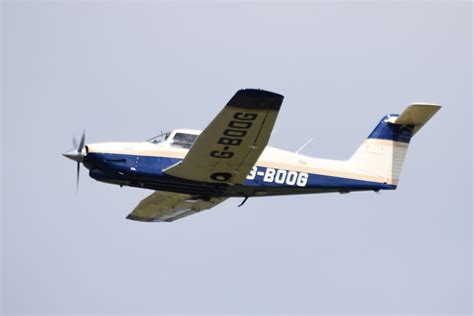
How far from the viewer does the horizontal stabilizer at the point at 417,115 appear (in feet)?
87.1

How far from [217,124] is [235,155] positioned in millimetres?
1116

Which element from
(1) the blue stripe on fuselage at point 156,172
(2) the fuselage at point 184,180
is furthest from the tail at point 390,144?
(1) the blue stripe on fuselage at point 156,172

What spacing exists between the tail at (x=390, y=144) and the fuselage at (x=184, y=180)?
3.79ft

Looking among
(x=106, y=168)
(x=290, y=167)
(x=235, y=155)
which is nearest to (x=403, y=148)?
(x=290, y=167)

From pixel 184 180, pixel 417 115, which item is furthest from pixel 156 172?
pixel 417 115

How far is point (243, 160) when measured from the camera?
79.7 feet

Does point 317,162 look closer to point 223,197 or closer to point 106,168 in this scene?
point 223,197

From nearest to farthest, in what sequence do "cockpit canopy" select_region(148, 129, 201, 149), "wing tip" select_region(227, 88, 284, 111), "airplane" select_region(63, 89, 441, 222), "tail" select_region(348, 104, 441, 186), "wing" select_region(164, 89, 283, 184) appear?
"wing tip" select_region(227, 88, 284, 111) → "wing" select_region(164, 89, 283, 184) → "airplane" select_region(63, 89, 441, 222) → "cockpit canopy" select_region(148, 129, 201, 149) → "tail" select_region(348, 104, 441, 186)

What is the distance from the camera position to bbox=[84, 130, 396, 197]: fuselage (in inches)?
987

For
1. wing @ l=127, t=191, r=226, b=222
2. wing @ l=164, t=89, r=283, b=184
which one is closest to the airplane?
wing @ l=164, t=89, r=283, b=184

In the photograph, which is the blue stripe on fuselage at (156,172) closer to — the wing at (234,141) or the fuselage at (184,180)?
the fuselage at (184,180)

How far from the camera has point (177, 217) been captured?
1158 inches

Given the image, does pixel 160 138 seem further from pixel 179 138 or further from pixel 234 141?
pixel 234 141

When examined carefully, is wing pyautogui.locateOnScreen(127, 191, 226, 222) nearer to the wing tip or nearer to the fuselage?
the fuselage
